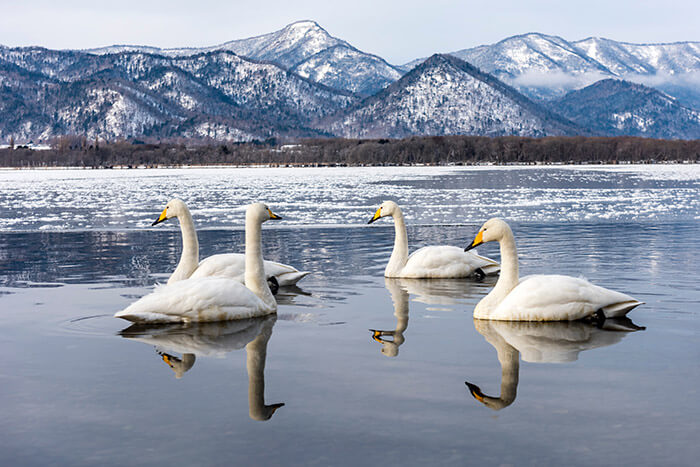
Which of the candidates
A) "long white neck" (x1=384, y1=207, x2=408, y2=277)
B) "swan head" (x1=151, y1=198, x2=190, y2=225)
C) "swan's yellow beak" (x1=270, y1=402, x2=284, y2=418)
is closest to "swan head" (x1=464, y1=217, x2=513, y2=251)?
"long white neck" (x1=384, y1=207, x2=408, y2=277)

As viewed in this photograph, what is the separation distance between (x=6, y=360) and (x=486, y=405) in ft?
17.9

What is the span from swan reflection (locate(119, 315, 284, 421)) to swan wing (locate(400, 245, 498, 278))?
446 cm

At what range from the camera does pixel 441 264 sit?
16031mm

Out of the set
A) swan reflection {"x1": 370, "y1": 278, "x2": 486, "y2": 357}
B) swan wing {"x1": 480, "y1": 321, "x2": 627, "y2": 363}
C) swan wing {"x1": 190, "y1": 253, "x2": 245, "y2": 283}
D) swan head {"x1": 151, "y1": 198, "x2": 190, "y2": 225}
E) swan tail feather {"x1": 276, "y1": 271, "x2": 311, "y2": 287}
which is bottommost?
swan reflection {"x1": 370, "y1": 278, "x2": 486, "y2": 357}

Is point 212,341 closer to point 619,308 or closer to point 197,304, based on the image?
point 197,304

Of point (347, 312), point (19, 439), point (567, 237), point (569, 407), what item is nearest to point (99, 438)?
point (19, 439)

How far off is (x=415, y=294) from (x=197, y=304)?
4.50 meters

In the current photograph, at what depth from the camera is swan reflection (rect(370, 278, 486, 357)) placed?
35.0ft

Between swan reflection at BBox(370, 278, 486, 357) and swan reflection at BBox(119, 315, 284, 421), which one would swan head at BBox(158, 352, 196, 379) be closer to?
swan reflection at BBox(119, 315, 284, 421)

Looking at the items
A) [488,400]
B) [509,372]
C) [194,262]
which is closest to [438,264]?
[194,262]

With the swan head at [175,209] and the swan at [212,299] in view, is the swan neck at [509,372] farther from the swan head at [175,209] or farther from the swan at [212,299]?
the swan head at [175,209]

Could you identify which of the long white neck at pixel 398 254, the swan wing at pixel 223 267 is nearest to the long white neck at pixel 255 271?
the swan wing at pixel 223 267

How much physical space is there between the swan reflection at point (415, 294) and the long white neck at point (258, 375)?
56.3 inches

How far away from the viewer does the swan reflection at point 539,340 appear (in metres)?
8.68
